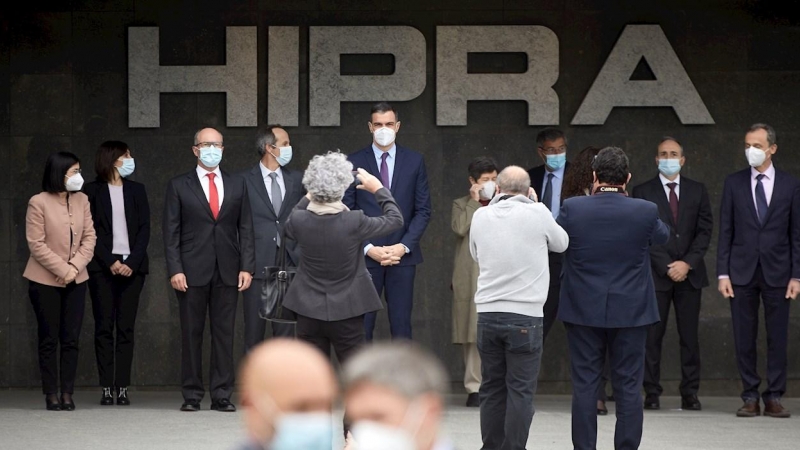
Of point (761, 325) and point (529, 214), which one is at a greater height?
point (529, 214)

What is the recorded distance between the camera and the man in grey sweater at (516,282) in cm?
793

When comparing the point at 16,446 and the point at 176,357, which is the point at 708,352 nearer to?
the point at 176,357

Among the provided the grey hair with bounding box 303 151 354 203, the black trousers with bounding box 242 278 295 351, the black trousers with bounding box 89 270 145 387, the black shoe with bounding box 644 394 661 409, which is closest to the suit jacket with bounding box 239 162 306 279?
the black trousers with bounding box 242 278 295 351

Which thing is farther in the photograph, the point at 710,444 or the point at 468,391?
the point at 468,391

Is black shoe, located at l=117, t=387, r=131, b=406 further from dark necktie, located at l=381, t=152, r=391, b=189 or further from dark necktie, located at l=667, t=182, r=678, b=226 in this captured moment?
dark necktie, located at l=667, t=182, r=678, b=226

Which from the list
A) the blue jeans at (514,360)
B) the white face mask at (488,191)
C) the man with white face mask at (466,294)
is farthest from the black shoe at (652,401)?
the blue jeans at (514,360)

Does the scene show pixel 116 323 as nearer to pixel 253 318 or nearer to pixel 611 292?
pixel 253 318

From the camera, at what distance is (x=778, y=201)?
1035 cm

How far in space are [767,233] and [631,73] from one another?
212 centimetres

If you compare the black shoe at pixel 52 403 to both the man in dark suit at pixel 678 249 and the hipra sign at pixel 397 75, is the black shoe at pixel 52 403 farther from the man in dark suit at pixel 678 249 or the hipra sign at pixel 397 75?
the man in dark suit at pixel 678 249

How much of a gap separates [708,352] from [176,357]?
457cm

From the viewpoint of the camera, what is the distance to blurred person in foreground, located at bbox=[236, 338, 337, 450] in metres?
2.97

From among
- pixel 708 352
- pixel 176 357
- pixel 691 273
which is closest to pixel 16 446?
pixel 176 357

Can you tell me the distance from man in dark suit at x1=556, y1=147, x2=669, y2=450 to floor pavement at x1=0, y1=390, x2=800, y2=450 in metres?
0.92
